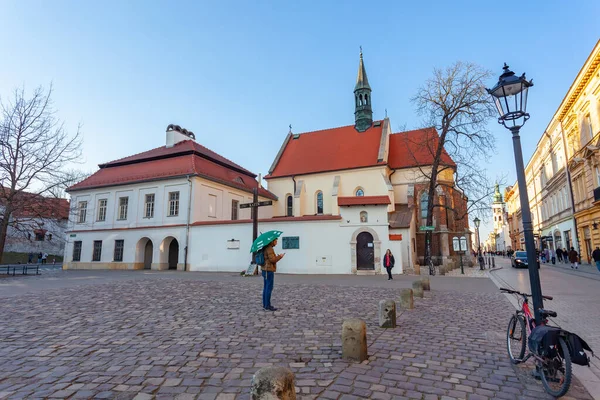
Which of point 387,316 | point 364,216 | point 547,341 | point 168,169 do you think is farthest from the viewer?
point 168,169

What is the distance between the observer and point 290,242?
2328cm

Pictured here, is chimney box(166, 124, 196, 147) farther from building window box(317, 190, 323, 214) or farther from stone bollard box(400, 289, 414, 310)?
stone bollard box(400, 289, 414, 310)

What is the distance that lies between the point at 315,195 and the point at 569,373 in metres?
32.0

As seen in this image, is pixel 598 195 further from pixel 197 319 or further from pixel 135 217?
pixel 135 217

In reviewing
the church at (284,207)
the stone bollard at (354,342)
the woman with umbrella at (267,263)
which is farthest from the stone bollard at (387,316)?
the church at (284,207)

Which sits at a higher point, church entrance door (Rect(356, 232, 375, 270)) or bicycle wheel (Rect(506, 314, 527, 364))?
church entrance door (Rect(356, 232, 375, 270))

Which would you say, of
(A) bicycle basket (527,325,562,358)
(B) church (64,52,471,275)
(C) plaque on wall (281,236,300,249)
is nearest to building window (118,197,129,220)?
(B) church (64,52,471,275)

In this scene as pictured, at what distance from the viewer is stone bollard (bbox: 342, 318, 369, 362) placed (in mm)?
4719

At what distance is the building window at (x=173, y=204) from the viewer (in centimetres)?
2872

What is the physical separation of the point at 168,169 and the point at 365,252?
18908mm

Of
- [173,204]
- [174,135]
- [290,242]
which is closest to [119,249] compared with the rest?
[173,204]

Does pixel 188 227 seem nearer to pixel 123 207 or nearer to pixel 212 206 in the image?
pixel 212 206

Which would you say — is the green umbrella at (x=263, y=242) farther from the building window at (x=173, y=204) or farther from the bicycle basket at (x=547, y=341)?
the building window at (x=173, y=204)

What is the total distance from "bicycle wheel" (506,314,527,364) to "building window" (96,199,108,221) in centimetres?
3429
